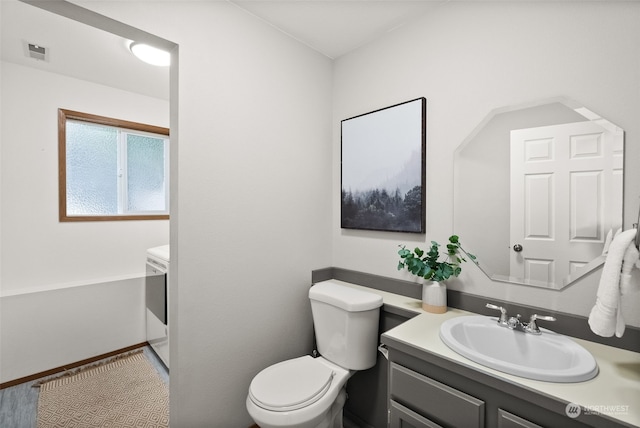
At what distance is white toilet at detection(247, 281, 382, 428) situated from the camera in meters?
1.31

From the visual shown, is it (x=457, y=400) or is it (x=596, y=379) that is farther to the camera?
(x=457, y=400)

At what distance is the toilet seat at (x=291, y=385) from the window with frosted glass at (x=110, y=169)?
2202 mm

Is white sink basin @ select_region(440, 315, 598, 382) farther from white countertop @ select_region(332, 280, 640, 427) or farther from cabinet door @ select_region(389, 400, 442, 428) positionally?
cabinet door @ select_region(389, 400, 442, 428)

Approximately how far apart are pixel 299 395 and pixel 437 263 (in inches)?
37.8

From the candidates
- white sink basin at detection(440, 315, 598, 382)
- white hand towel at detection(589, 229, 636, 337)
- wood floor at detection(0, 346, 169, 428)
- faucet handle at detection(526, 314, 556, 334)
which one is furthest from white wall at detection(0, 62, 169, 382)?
white hand towel at detection(589, 229, 636, 337)

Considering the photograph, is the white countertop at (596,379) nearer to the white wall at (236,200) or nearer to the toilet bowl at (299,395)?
the toilet bowl at (299,395)

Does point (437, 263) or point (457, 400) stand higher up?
point (437, 263)

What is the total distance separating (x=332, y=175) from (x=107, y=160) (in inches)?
88.5

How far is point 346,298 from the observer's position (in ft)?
5.23

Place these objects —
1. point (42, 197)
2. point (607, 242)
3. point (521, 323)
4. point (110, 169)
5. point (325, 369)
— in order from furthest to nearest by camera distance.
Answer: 1. point (110, 169)
2. point (42, 197)
3. point (325, 369)
4. point (521, 323)
5. point (607, 242)

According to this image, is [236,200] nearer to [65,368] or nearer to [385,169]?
[385,169]

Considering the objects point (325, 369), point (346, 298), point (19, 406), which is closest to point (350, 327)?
point (346, 298)

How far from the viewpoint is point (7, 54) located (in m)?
2.09

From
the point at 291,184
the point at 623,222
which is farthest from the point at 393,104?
the point at 623,222
